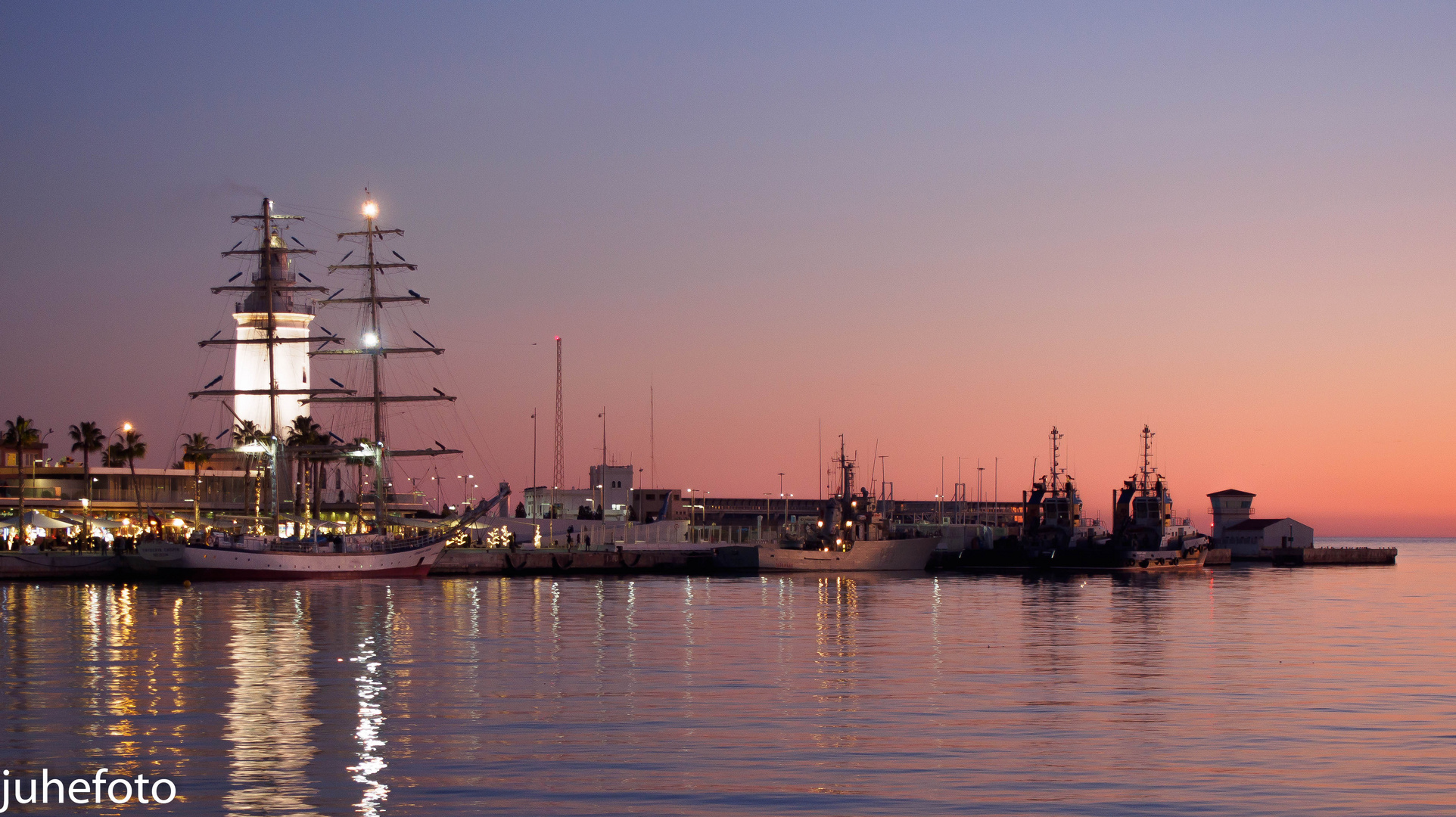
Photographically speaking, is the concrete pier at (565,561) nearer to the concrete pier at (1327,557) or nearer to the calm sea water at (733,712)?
the calm sea water at (733,712)

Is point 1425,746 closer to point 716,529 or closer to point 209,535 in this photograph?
point 209,535

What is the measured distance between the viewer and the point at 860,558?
359ft

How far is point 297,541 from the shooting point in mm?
87188

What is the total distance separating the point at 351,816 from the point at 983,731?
10.4 meters

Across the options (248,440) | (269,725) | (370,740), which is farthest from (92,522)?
(370,740)

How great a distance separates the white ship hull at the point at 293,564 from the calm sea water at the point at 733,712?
30.5m

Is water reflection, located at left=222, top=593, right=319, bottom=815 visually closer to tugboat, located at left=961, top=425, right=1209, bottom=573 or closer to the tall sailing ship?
the tall sailing ship

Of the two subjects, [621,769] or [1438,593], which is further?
[1438,593]

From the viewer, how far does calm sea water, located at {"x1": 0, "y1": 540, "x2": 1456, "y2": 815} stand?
17.4 metres

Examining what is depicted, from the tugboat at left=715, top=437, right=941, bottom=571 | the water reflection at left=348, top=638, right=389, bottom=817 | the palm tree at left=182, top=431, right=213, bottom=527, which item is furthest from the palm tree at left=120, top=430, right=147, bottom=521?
the water reflection at left=348, top=638, right=389, bottom=817

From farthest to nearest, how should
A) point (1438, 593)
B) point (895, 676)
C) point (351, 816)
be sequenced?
point (1438, 593) < point (895, 676) < point (351, 816)

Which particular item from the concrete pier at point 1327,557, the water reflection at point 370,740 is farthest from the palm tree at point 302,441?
the concrete pier at point 1327,557

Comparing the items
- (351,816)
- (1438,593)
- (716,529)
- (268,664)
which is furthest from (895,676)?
(716,529)

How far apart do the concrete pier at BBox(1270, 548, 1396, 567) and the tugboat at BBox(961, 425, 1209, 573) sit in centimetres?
2002
